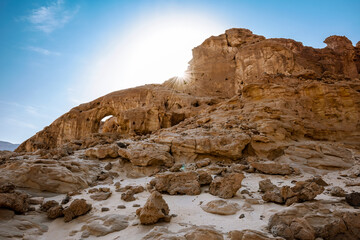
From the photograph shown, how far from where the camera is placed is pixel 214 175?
269 inches

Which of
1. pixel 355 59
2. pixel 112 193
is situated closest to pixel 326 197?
pixel 112 193

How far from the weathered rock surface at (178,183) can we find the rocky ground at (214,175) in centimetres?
3

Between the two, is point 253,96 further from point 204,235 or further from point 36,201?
point 36,201

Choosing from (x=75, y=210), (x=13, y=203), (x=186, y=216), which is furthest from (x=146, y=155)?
(x=13, y=203)

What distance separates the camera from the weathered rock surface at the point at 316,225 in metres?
3.02

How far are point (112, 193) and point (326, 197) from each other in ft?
19.8

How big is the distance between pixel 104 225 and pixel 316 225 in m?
4.14

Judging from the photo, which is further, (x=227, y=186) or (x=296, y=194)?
(x=227, y=186)

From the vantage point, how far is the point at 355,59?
26328 millimetres

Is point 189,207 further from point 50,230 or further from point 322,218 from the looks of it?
point 50,230

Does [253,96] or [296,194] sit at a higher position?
[253,96]

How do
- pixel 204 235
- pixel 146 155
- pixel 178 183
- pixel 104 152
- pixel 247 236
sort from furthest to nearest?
pixel 104 152
pixel 146 155
pixel 178 183
pixel 204 235
pixel 247 236

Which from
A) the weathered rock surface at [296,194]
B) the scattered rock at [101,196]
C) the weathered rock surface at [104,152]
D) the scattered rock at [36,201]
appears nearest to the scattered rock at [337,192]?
the weathered rock surface at [296,194]

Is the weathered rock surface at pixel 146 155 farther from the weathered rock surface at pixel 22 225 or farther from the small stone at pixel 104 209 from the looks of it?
the weathered rock surface at pixel 22 225
